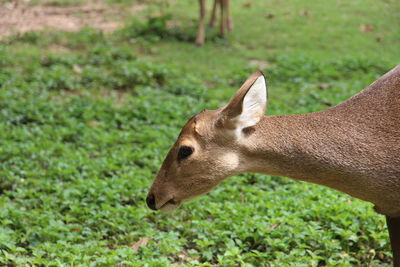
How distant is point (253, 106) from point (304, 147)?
340mm

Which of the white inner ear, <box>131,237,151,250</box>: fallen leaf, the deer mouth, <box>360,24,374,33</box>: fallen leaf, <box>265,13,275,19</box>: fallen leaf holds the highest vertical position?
the white inner ear

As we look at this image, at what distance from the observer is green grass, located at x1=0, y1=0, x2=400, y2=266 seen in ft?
14.6

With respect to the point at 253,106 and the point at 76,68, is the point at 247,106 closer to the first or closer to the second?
the point at 253,106

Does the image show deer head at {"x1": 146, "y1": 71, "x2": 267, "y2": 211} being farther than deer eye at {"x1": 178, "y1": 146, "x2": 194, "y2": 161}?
No

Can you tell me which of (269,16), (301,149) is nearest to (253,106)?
(301,149)

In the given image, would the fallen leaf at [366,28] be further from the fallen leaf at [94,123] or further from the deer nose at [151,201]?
the deer nose at [151,201]

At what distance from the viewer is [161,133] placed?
678 centimetres

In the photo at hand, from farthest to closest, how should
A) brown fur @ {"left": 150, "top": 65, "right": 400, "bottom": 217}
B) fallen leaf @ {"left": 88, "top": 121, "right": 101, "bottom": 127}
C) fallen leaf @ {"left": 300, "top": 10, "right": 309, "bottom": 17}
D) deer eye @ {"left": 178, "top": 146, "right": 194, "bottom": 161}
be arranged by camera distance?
fallen leaf @ {"left": 300, "top": 10, "right": 309, "bottom": 17} < fallen leaf @ {"left": 88, "top": 121, "right": 101, "bottom": 127} < deer eye @ {"left": 178, "top": 146, "right": 194, "bottom": 161} < brown fur @ {"left": 150, "top": 65, "right": 400, "bottom": 217}

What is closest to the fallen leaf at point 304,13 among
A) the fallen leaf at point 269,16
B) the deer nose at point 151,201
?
the fallen leaf at point 269,16

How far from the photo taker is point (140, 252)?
445cm

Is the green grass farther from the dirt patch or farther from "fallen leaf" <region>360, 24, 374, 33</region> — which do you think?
the dirt patch

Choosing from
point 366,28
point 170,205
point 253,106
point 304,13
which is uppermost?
point 253,106

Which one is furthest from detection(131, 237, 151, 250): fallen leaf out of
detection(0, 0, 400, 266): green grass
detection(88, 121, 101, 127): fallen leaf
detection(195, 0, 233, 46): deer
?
detection(195, 0, 233, 46): deer

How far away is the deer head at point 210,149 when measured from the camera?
353 cm
